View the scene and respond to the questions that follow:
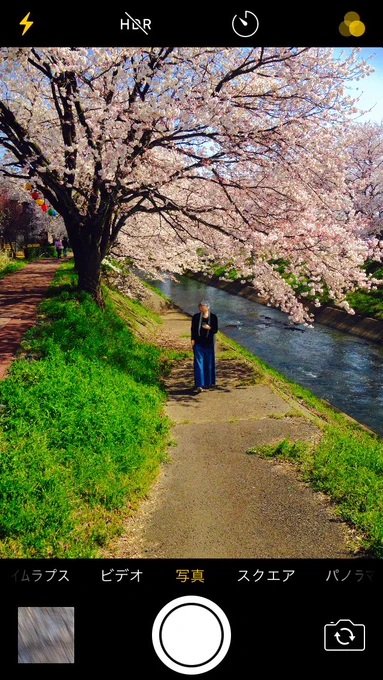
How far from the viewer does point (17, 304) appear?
45.8 feet

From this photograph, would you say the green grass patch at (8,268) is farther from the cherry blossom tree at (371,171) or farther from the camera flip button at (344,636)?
the camera flip button at (344,636)

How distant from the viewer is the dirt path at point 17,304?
30.8ft

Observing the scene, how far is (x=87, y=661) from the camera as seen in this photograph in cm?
201

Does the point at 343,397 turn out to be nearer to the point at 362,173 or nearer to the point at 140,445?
the point at 140,445

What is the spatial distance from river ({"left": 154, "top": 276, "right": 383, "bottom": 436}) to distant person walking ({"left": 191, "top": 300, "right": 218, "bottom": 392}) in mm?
4175

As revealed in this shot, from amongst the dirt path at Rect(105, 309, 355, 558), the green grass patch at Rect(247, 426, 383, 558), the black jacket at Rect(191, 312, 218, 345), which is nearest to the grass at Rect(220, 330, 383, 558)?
the green grass patch at Rect(247, 426, 383, 558)

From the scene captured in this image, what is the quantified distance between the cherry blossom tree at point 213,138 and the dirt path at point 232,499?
13.1 ft

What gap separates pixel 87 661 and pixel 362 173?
33.3 metres

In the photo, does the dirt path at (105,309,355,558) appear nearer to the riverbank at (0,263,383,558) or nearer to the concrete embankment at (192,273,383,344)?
the riverbank at (0,263,383,558)

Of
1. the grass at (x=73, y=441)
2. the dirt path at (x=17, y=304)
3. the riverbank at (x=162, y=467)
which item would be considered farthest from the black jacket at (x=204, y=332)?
Answer: the dirt path at (x=17, y=304)
